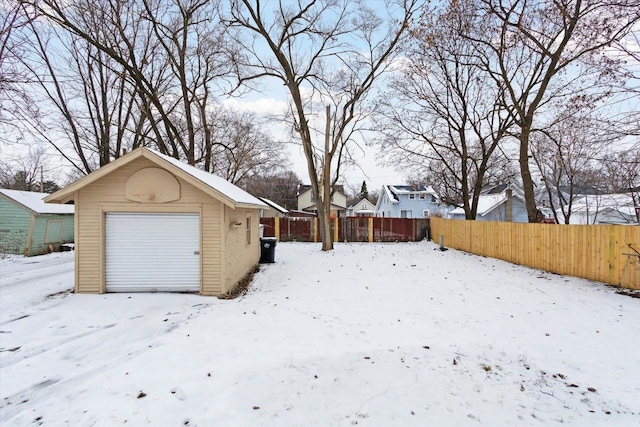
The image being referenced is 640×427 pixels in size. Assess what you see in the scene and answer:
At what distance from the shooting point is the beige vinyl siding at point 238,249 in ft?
27.1

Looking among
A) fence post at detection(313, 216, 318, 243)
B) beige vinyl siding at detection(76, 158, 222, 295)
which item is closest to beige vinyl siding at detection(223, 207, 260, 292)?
beige vinyl siding at detection(76, 158, 222, 295)

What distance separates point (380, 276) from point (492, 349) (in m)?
5.31

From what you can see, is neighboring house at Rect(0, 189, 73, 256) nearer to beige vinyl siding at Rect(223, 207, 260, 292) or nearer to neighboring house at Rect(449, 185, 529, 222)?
beige vinyl siding at Rect(223, 207, 260, 292)

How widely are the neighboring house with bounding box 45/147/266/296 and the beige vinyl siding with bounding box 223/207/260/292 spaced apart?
0.96 ft

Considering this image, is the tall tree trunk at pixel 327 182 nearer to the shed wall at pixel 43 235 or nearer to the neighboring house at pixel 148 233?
the neighboring house at pixel 148 233

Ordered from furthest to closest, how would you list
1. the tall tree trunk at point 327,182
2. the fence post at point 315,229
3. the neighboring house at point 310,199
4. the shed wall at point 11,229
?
the neighboring house at point 310,199
the fence post at point 315,229
the tall tree trunk at point 327,182
the shed wall at point 11,229

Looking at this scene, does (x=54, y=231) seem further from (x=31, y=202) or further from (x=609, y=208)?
(x=609, y=208)

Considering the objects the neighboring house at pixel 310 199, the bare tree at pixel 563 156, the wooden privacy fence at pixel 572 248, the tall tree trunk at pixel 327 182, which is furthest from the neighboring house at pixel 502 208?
the tall tree trunk at pixel 327 182

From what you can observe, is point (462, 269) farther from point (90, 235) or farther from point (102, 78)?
point (102, 78)

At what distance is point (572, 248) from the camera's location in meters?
9.25

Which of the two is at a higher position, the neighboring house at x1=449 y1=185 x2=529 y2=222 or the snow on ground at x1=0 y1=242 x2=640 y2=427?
the neighboring house at x1=449 y1=185 x2=529 y2=222

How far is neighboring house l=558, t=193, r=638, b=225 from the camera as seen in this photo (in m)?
17.8

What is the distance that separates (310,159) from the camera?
653 inches

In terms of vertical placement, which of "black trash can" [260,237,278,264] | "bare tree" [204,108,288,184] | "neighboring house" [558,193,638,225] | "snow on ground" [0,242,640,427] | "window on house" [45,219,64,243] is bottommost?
"snow on ground" [0,242,640,427]
